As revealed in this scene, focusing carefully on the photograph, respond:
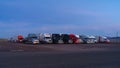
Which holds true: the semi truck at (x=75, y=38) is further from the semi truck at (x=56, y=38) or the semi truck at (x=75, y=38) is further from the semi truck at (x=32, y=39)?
the semi truck at (x=32, y=39)

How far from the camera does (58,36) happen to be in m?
74.9

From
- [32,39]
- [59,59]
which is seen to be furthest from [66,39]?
[59,59]

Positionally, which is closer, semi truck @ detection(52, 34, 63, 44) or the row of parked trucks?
the row of parked trucks

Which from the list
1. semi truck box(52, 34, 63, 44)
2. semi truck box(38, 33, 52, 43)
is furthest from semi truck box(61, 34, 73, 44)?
semi truck box(38, 33, 52, 43)

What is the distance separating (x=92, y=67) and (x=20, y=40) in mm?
68913

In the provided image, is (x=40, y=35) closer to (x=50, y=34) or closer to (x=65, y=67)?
(x=50, y=34)

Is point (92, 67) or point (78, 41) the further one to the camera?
point (78, 41)

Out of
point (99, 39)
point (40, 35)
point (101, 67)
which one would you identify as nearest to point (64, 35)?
point (40, 35)

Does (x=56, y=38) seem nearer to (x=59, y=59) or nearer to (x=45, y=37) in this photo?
(x=45, y=37)

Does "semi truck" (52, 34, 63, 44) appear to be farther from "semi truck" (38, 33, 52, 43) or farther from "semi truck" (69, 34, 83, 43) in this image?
"semi truck" (69, 34, 83, 43)

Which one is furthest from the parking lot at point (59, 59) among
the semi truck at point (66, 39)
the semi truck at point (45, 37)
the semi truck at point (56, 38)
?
the semi truck at point (66, 39)

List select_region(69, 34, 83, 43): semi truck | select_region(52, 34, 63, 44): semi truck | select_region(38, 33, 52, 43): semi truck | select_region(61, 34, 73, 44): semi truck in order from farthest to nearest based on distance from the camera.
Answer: select_region(69, 34, 83, 43): semi truck
select_region(61, 34, 73, 44): semi truck
select_region(52, 34, 63, 44): semi truck
select_region(38, 33, 52, 43): semi truck

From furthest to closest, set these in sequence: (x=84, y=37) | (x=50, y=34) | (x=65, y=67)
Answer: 1. (x=84, y=37)
2. (x=50, y=34)
3. (x=65, y=67)

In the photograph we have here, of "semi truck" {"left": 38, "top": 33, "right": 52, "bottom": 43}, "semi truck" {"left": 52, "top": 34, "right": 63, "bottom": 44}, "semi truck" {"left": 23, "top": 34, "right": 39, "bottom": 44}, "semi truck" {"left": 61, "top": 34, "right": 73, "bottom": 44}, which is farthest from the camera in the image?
"semi truck" {"left": 61, "top": 34, "right": 73, "bottom": 44}
